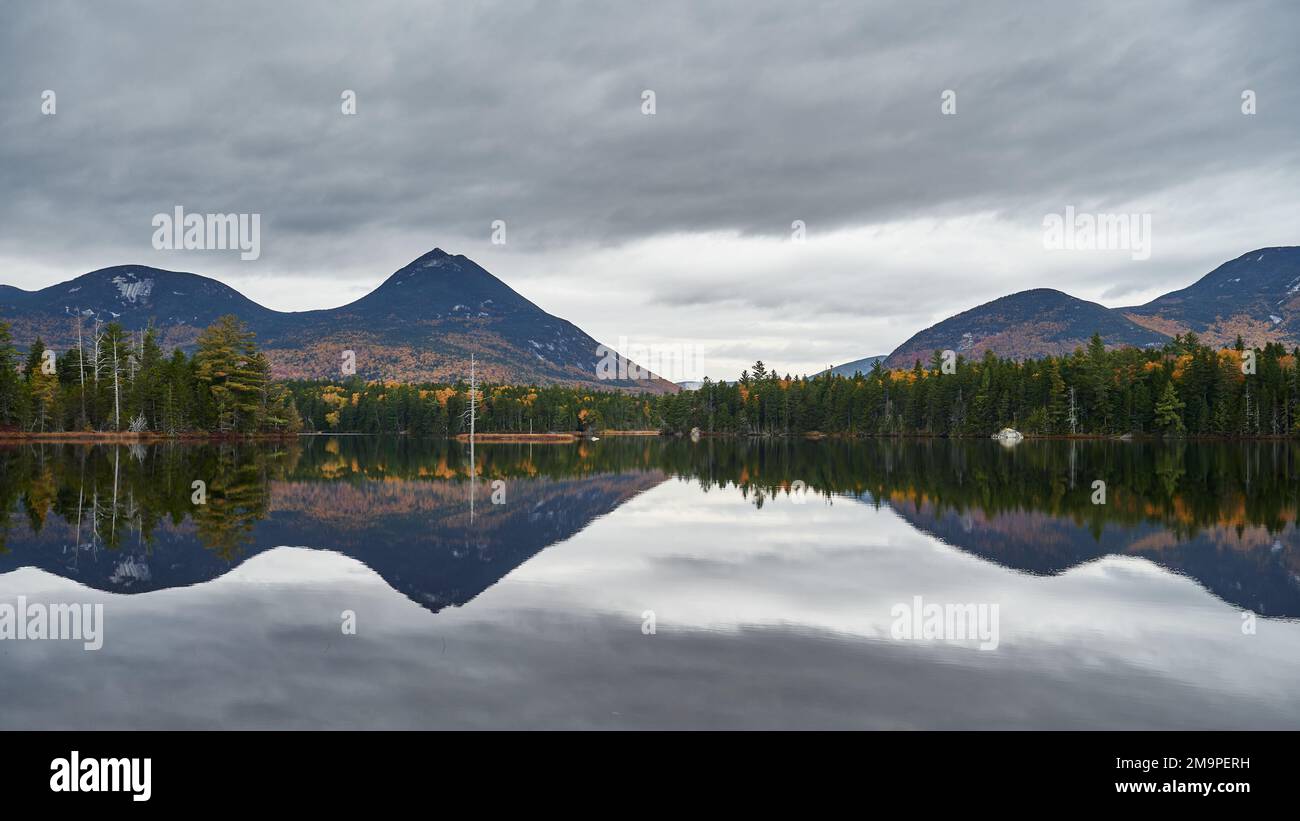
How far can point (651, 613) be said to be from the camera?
14.5 m

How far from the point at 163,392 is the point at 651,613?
344ft

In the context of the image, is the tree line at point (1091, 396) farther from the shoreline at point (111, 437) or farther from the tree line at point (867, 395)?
the shoreline at point (111, 437)

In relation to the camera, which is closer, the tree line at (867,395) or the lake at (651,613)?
the lake at (651,613)

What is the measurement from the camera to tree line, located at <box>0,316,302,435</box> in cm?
9933

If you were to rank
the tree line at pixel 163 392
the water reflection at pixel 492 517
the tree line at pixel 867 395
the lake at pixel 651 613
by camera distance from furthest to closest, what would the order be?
the tree line at pixel 867 395, the tree line at pixel 163 392, the water reflection at pixel 492 517, the lake at pixel 651 613

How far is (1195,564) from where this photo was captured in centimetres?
1908

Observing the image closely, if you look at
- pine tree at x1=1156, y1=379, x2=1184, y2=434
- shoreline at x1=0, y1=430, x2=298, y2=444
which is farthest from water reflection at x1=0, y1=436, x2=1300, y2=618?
pine tree at x1=1156, y1=379, x2=1184, y2=434

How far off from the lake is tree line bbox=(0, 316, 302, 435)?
75583 mm

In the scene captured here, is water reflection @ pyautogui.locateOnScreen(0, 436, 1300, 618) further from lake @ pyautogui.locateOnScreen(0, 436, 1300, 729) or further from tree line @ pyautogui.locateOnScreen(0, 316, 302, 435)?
tree line @ pyautogui.locateOnScreen(0, 316, 302, 435)

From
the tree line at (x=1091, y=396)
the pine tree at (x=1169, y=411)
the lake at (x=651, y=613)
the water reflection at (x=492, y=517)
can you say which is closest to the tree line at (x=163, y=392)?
the water reflection at (x=492, y=517)

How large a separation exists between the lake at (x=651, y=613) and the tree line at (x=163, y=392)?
248 ft

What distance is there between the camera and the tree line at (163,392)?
326 feet
